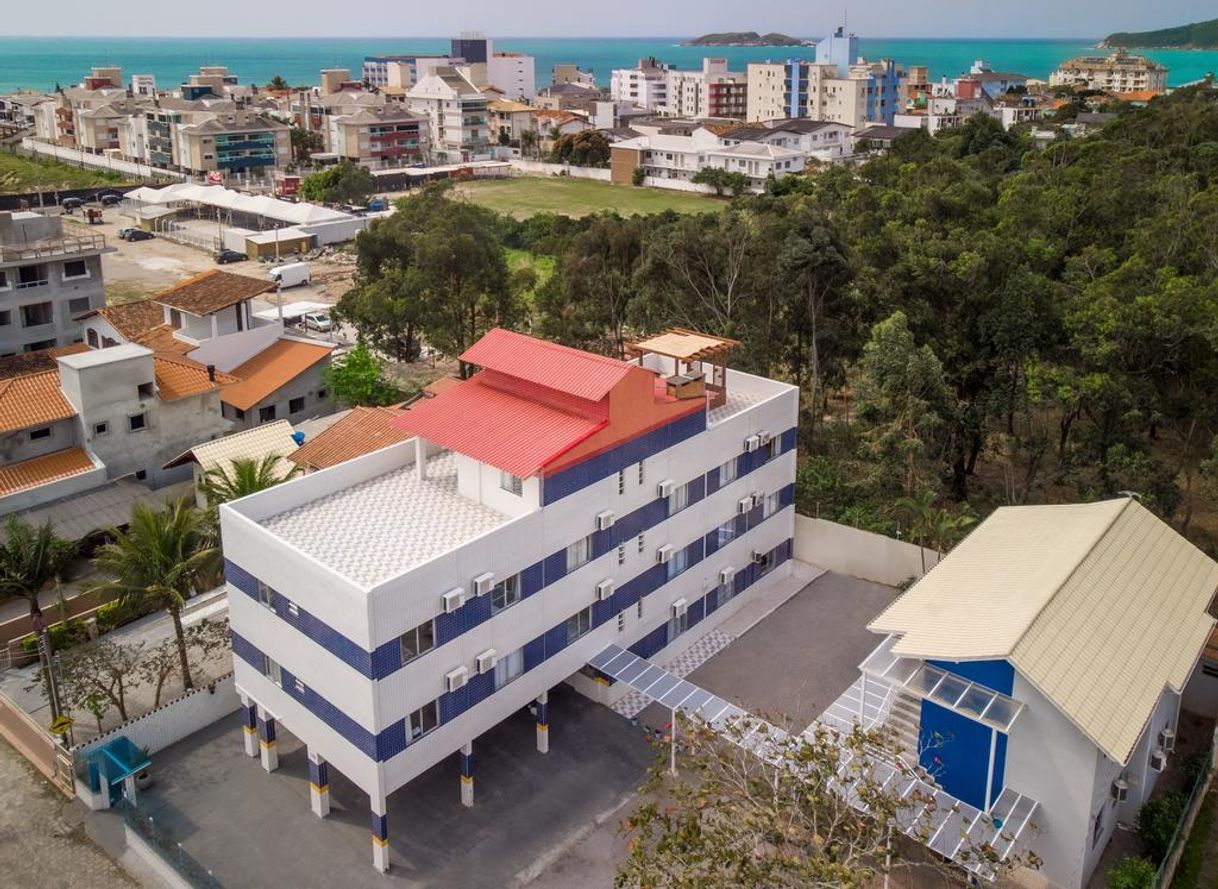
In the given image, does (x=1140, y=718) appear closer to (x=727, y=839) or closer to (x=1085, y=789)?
(x=1085, y=789)

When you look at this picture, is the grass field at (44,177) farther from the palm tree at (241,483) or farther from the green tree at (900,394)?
the green tree at (900,394)

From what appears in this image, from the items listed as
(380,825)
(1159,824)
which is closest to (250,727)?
(380,825)

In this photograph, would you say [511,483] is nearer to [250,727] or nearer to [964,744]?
[250,727]

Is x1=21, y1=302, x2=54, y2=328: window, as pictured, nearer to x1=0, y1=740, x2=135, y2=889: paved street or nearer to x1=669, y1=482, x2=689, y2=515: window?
x1=0, y1=740, x2=135, y2=889: paved street

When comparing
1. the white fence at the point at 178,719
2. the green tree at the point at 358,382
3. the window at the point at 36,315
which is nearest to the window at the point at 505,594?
the white fence at the point at 178,719

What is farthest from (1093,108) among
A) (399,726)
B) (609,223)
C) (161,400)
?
(399,726)
